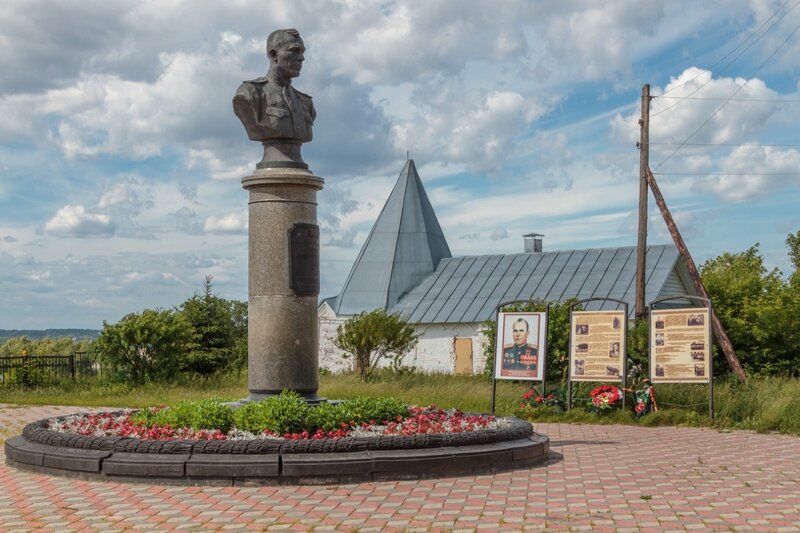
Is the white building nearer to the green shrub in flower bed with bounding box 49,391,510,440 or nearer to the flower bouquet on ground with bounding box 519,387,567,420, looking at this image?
the flower bouquet on ground with bounding box 519,387,567,420

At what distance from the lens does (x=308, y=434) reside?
941 centimetres

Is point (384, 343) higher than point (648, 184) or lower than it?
lower

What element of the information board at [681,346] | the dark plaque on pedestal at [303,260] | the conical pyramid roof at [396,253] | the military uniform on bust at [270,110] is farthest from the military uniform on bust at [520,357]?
the conical pyramid roof at [396,253]

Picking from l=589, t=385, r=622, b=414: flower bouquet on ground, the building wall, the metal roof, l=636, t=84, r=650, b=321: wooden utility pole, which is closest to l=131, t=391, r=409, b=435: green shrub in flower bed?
l=589, t=385, r=622, b=414: flower bouquet on ground

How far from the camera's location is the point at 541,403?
15.6 m

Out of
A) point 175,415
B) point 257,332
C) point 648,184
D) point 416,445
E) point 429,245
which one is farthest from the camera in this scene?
point 429,245

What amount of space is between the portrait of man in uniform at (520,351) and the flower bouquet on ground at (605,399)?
1.05 metres

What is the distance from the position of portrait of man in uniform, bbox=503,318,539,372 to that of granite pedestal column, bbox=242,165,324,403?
A: 506cm

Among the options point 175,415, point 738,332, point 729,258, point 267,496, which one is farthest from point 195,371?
point 729,258

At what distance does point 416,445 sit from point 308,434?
44.0 inches

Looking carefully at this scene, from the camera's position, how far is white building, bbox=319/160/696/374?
2930 cm

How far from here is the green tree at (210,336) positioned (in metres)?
25.3

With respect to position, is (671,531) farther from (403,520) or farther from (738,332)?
(738,332)

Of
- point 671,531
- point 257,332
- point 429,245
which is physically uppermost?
point 429,245
